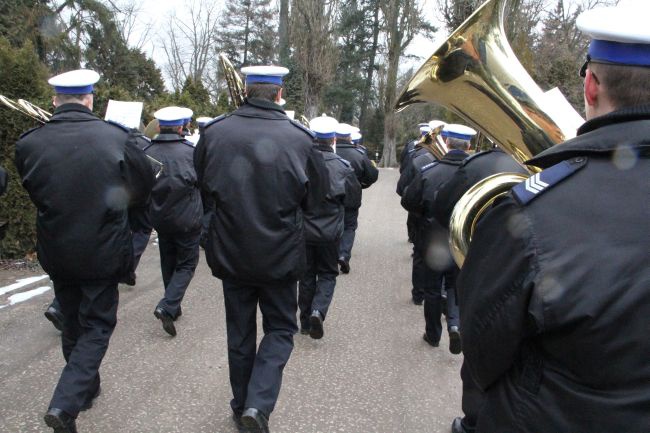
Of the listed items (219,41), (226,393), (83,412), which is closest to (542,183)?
(226,393)

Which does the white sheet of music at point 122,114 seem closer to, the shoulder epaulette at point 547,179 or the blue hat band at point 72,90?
the blue hat band at point 72,90

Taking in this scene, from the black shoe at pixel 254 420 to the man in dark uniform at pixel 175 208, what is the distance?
179 centimetres

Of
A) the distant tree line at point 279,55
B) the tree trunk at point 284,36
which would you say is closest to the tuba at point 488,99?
the distant tree line at point 279,55

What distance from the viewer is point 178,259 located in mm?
4629

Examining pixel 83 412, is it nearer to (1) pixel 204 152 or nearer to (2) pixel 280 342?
(2) pixel 280 342

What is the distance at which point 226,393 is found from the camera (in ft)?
11.0

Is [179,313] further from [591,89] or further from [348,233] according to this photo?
[591,89]

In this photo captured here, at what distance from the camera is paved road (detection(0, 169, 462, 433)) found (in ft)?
10.1

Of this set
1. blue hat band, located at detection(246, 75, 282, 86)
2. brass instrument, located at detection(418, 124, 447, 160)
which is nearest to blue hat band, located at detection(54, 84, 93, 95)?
blue hat band, located at detection(246, 75, 282, 86)

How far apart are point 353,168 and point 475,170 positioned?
127 inches

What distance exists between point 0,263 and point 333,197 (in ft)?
13.4

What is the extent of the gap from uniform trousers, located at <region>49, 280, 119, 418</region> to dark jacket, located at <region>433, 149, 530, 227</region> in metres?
2.20

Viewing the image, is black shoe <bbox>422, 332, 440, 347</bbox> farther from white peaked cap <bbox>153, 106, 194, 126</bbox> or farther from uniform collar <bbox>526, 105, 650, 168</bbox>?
uniform collar <bbox>526, 105, 650, 168</bbox>

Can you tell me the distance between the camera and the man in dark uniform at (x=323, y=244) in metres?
4.38
